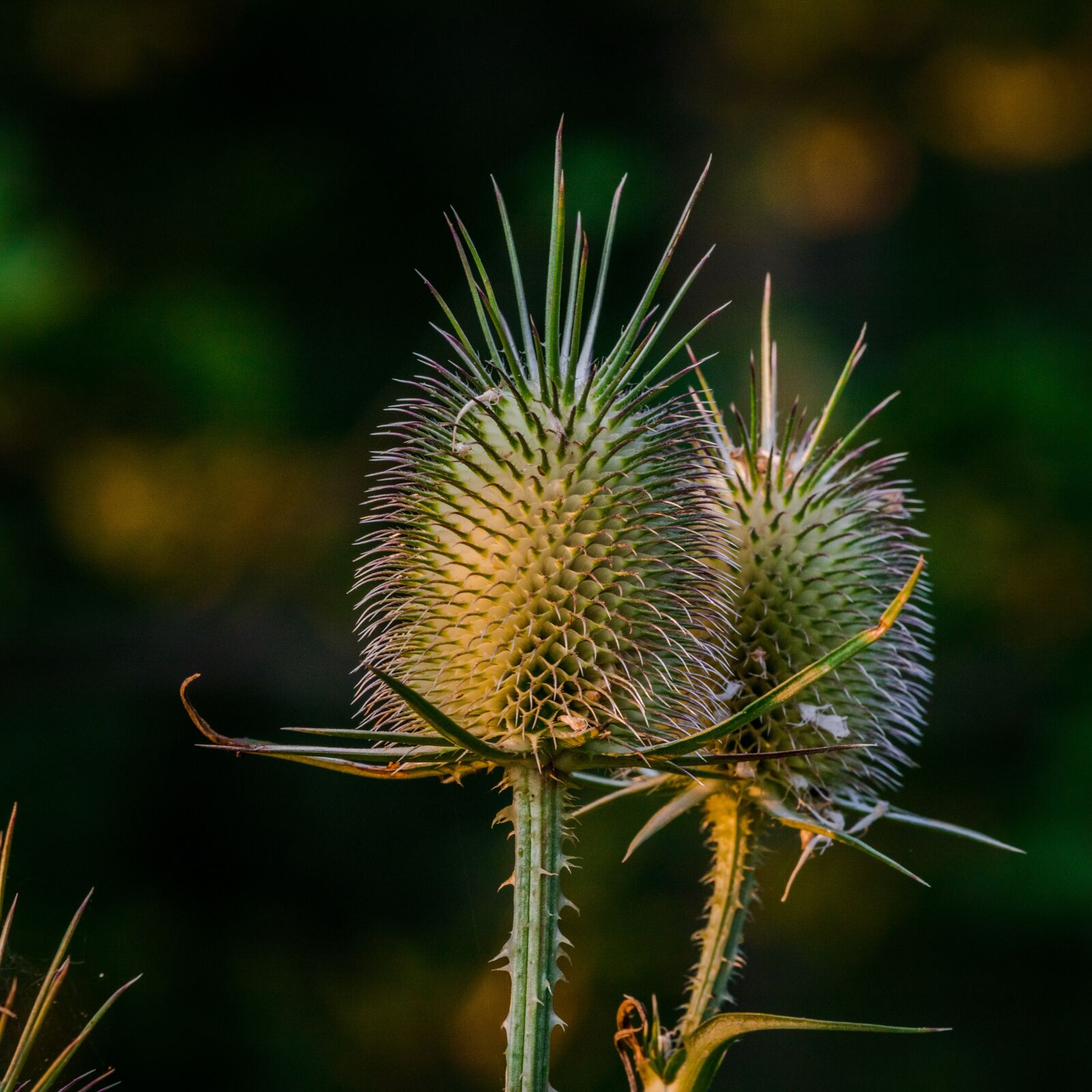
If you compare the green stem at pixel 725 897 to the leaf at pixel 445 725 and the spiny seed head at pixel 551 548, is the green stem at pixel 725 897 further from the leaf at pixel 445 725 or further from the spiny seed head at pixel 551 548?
the leaf at pixel 445 725

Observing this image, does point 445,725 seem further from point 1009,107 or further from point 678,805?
point 1009,107

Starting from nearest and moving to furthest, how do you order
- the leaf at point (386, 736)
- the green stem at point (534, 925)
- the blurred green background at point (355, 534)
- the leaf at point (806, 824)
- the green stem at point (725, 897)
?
the leaf at point (386, 736)
the green stem at point (534, 925)
the leaf at point (806, 824)
the green stem at point (725, 897)
the blurred green background at point (355, 534)

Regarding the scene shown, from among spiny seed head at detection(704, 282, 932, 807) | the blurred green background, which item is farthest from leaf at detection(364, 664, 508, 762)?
the blurred green background

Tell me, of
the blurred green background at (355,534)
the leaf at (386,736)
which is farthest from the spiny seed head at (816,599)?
the blurred green background at (355,534)

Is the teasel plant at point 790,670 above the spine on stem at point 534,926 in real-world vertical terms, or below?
above

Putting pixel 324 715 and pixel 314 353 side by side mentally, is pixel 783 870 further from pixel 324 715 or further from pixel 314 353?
pixel 314 353

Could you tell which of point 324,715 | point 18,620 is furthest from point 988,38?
point 18,620

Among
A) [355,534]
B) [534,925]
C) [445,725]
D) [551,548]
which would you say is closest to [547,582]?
[551,548]

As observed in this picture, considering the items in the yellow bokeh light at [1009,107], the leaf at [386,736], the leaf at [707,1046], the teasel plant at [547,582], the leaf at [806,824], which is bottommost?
the leaf at [707,1046]
